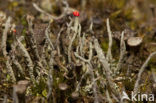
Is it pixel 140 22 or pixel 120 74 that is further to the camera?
pixel 140 22

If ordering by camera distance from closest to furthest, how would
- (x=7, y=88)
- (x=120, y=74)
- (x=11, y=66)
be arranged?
(x=7, y=88)
(x=11, y=66)
(x=120, y=74)

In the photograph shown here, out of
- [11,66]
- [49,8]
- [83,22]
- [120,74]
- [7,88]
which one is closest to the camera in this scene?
[7,88]

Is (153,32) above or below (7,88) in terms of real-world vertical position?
above

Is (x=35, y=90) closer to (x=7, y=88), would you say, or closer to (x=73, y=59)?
(x=7, y=88)

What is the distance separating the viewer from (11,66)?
2164 mm

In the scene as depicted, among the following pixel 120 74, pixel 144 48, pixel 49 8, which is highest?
pixel 49 8

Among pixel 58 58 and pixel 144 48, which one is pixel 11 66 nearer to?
pixel 58 58

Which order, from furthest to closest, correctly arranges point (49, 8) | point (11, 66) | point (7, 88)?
point (49, 8)
point (11, 66)
point (7, 88)

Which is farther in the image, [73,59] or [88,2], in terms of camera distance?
[88,2]

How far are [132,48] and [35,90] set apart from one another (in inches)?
51.9

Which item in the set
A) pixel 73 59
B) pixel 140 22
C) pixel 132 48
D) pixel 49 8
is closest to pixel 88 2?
pixel 49 8

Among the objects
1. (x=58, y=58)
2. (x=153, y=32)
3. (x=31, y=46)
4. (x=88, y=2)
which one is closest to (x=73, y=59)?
(x=58, y=58)

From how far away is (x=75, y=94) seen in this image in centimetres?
179

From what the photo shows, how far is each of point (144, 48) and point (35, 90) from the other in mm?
1560
